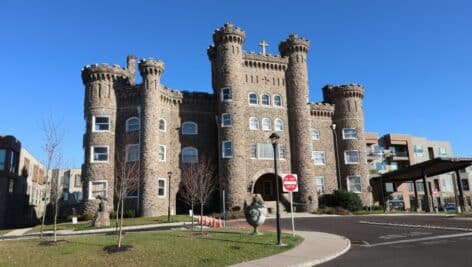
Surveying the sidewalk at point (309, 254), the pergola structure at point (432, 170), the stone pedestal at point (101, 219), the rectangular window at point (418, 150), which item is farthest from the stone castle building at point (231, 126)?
the rectangular window at point (418, 150)

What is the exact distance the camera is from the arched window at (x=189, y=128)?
44.5 m

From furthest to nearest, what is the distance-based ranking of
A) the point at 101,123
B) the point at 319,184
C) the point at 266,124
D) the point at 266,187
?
the point at 319,184, the point at 266,187, the point at 266,124, the point at 101,123

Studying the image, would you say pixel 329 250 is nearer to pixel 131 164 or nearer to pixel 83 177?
pixel 131 164

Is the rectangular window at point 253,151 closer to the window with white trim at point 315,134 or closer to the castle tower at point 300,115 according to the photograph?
the castle tower at point 300,115

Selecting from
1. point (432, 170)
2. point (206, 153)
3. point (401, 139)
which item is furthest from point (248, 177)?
point (401, 139)

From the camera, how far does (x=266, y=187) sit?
4712 centimetres

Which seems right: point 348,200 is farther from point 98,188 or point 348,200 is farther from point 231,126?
point 98,188

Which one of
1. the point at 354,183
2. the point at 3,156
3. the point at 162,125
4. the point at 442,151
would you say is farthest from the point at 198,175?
the point at 442,151

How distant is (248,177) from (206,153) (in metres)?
5.45

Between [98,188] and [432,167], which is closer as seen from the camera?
[98,188]

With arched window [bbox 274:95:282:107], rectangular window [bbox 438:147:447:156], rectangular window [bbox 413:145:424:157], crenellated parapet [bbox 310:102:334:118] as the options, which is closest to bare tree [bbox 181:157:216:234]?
arched window [bbox 274:95:282:107]

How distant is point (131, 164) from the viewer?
39656mm

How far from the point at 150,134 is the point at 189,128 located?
589cm

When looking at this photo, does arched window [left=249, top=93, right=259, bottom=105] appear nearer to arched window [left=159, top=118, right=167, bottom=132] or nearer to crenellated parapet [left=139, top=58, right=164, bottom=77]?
arched window [left=159, top=118, right=167, bottom=132]
